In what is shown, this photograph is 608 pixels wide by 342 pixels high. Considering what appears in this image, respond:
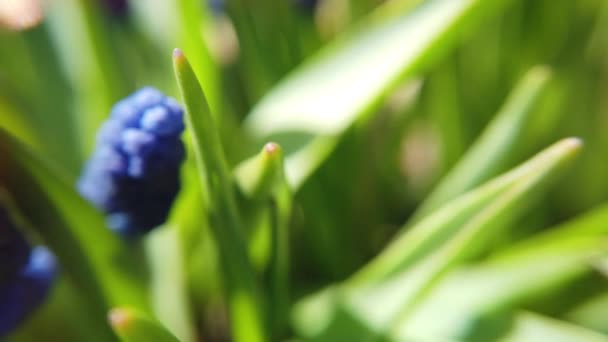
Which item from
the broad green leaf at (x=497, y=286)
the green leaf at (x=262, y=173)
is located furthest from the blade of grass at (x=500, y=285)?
the green leaf at (x=262, y=173)

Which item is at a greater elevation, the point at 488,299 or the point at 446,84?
the point at 446,84

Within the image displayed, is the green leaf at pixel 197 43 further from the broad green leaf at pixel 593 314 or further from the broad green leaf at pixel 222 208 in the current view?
the broad green leaf at pixel 593 314

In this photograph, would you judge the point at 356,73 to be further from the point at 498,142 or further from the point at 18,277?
the point at 18,277

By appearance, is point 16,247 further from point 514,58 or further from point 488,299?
point 514,58

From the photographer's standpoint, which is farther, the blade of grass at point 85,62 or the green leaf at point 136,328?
the blade of grass at point 85,62

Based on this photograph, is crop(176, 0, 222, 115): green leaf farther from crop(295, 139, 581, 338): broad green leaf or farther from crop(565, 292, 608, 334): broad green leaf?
crop(565, 292, 608, 334): broad green leaf

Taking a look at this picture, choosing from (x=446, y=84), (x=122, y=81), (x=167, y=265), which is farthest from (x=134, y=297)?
(x=446, y=84)
